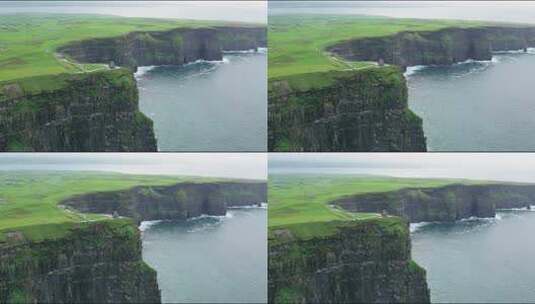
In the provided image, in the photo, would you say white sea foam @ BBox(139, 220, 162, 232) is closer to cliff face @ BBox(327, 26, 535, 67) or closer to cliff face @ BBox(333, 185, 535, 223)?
cliff face @ BBox(333, 185, 535, 223)

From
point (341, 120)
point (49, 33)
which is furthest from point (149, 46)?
point (341, 120)

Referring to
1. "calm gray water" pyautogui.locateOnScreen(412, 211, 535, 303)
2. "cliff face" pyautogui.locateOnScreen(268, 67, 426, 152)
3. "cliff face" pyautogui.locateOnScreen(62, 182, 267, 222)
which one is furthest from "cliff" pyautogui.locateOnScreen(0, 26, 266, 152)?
"calm gray water" pyautogui.locateOnScreen(412, 211, 535, 303)

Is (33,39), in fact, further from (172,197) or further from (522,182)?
(522,182)

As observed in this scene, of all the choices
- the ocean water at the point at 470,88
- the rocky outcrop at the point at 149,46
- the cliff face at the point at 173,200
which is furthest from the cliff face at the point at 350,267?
the rocky outcrop at the point at 149,46

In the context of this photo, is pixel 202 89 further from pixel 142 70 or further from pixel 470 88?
pixel 470 88

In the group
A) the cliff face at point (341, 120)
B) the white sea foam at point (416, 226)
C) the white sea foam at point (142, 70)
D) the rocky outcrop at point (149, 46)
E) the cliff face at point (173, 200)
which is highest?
the rocky outcrop at point (149, 46)

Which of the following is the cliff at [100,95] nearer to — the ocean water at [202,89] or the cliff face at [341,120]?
the ocean water at [202,89]
